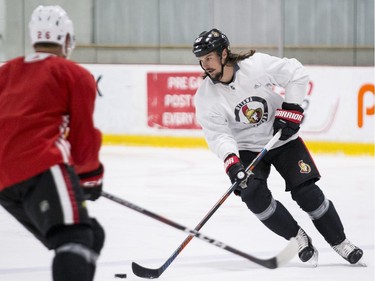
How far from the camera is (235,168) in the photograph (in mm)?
3514

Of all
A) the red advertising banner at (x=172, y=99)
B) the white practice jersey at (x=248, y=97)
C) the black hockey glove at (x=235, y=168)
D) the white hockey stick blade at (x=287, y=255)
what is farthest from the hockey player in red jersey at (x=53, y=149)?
the red advertising banner at (x=172, y=99)

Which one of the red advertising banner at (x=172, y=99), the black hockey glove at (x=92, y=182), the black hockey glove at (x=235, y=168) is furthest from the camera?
the red advertising banner at (x=172, y=99)

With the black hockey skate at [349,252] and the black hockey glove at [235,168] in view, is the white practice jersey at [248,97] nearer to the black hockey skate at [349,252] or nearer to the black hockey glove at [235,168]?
the black hockey glove at [235,168]

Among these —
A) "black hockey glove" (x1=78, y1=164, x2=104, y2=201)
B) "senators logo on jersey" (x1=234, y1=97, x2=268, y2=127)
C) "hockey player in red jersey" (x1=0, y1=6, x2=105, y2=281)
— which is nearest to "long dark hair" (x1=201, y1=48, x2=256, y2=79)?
"senators logo on jersey" (x1=234, y1=97, x2=268, y2=127)

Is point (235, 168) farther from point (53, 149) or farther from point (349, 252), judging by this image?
point (53, 149)

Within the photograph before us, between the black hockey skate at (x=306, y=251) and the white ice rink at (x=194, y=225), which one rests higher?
the black hockey skate at (x=306, y=251)

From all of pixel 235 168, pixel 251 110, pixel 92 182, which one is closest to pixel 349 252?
pixel 235 168

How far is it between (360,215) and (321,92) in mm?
2661

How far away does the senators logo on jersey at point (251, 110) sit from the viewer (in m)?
3.65

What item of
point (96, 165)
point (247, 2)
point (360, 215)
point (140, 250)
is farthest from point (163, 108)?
point (96, 165)

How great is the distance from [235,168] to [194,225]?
3.54 feet

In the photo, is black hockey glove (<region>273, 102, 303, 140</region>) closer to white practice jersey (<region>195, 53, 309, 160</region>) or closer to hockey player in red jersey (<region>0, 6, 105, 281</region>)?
white practice jersey (<region>195, 53, 309, 160</region>)

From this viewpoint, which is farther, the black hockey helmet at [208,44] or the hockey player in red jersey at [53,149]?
the black hockey helmet at [208,44]

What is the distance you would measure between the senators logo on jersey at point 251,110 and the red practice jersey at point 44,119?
4.33 feet
